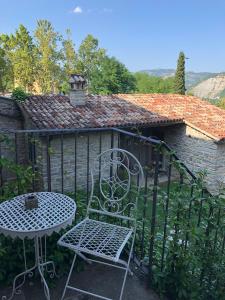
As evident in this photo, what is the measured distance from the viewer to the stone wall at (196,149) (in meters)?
10.2

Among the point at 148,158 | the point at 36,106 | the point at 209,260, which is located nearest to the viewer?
the point at 209,260

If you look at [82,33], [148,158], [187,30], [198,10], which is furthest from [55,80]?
[187,30]

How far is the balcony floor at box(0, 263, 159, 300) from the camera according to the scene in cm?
206

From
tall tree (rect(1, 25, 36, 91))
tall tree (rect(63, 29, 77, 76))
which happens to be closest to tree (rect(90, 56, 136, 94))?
tall tree (rect(63, 29, 77, 76))

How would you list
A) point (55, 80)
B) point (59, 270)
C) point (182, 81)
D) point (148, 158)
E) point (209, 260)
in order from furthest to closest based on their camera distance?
point (55, 80) < point (182, 81) < point (148, 158) < point (59, 270) < point (209, 260)

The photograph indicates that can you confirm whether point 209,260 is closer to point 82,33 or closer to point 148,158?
point 148,158

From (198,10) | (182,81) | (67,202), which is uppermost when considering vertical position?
(198,10)

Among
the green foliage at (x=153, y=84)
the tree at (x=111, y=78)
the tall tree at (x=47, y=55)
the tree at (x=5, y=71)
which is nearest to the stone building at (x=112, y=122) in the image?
the tree at (x=111, y=78)

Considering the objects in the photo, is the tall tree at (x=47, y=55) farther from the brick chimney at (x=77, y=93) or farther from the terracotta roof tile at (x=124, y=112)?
the brick chimney at (x=77, y=93)

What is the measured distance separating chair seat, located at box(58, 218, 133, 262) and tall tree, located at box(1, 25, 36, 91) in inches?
786

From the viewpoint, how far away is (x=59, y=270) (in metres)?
2.26

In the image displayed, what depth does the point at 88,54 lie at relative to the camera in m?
23.3

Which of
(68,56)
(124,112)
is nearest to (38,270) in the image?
(124,112)

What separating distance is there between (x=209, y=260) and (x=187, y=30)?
4362 centimetres
